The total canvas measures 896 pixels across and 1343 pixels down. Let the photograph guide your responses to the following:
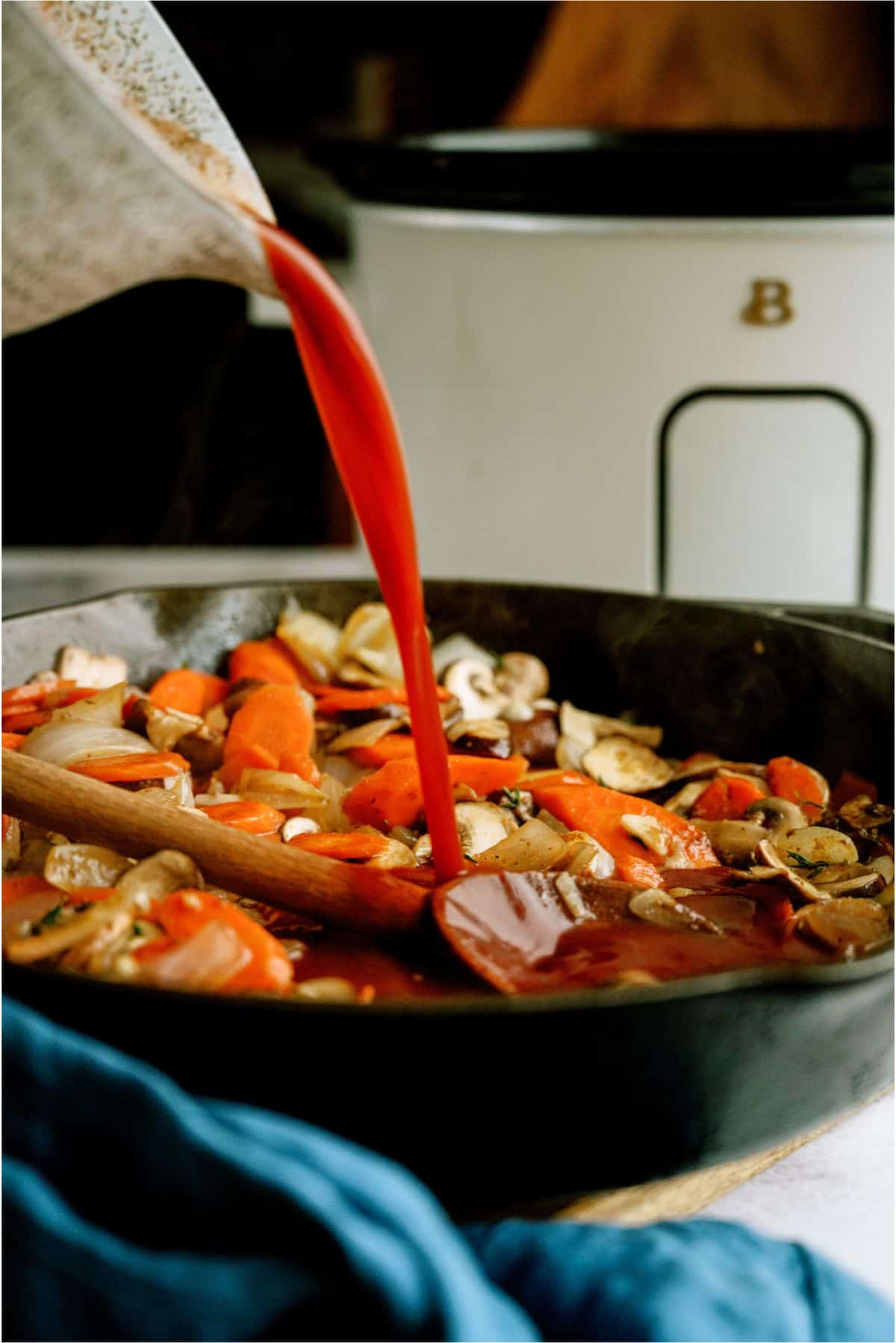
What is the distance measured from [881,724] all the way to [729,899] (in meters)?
0.42

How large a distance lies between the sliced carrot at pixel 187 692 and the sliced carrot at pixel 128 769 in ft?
0.89

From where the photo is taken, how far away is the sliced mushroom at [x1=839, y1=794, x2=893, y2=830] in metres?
1.18

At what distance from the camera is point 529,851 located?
1.02 metres

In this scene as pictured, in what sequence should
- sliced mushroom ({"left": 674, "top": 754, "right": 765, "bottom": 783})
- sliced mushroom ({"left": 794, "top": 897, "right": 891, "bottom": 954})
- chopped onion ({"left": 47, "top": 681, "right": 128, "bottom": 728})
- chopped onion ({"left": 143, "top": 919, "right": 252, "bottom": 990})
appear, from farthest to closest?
sliced mushroom ({"left": 674, "top": 754, "right": 765, "bottom": 783})
chopped onion ({"left": 47, "top": 681, "right": 128, "bottom": 728})
sliced mushroom ({"left": 794, "top": 897, "right": 891, "bottom": 954})
chopped onion ({"left": 143, "top": 919, "right": 252, "bottom": 990})

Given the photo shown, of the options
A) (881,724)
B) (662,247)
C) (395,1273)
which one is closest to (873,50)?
(662,247)

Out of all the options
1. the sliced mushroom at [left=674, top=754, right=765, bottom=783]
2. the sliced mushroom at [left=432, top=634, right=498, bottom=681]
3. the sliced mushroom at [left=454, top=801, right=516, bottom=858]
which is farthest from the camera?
the sliced mushroom at [left=432, top=634, right=498, bottom=681]

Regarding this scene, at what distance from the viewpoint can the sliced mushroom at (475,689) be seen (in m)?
1.49

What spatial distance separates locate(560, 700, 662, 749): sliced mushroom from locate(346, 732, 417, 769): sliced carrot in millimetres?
207

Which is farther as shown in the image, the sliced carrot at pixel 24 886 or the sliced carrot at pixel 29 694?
the sliced carrot at pixel 29 694

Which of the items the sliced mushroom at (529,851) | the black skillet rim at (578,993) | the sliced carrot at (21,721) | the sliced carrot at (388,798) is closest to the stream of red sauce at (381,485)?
the sliced mushroom at (529,851)

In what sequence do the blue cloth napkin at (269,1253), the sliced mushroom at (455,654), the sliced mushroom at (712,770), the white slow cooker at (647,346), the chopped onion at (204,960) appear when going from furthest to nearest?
the white slow cooker at (647,346) < the sliced mushroom at (455,654) < the sliced mushroom at (712,770) < the chopped onion at (204,960) < the blue cloth napkin at (269,1253)

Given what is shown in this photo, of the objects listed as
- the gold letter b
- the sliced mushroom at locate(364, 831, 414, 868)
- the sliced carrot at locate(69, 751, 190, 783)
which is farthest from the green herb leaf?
the gold letter b

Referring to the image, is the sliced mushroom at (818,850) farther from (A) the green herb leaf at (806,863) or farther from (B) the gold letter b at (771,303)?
(B) the gold letter b at (771,303)

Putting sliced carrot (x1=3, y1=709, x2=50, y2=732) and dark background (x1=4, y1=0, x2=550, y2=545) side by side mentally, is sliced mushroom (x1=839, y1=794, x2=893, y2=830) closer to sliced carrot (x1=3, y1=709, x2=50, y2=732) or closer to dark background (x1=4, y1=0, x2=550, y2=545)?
sliced carrot (x1=3, y1=709, x2=50, y2=732)
